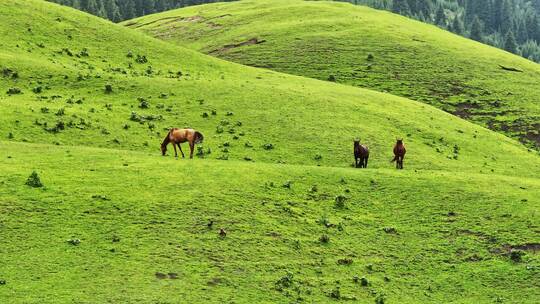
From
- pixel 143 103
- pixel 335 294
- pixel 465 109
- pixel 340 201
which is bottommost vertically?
pixel 335 294

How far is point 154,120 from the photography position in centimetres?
4853

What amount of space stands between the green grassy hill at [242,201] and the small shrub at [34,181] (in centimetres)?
39

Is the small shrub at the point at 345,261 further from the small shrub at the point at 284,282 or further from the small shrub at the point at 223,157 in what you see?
→ the small shrub at the point at 223,157

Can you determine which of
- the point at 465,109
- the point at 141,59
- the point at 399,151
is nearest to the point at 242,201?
the point at 399,151

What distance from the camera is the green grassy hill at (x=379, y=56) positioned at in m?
74.3

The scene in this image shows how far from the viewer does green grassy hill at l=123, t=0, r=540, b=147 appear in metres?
74.3

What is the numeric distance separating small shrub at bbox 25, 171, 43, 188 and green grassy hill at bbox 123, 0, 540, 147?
46.6 m

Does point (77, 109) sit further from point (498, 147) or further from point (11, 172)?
point (498, 147)

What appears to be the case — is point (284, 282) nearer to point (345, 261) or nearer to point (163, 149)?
point (345, 261)

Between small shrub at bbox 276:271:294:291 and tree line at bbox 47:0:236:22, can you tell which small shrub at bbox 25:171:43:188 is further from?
tree line at bbox 47:0:236:22

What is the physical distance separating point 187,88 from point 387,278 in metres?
31.8

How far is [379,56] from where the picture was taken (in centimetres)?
8769

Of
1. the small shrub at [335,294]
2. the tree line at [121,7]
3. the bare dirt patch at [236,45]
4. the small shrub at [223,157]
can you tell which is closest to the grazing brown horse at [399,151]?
the small shrub at [223,157]

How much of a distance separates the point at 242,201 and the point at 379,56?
195ft
